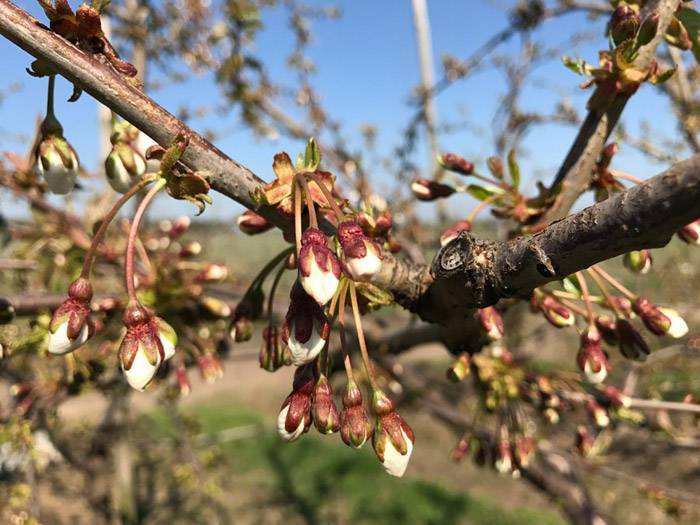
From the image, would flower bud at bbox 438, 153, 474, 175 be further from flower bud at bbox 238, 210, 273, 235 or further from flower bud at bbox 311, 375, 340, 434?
→ flower bud at bbox 311, 375, 340, 434

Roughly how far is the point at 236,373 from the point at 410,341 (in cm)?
931

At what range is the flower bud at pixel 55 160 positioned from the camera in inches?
29.8

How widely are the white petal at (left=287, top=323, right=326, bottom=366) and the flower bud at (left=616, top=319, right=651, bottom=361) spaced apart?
548 mm

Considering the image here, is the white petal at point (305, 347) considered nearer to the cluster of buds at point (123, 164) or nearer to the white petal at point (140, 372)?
the white petal at point (140, 372)

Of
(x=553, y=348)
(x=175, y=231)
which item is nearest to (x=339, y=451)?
(x=553, y=348)

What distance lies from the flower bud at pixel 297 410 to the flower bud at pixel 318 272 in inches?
6.0

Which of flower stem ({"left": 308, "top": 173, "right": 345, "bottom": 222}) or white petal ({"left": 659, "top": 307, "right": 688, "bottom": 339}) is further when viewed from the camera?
white petal ({"left": 659, "top": 307, "right": 688, "bottom": 339})

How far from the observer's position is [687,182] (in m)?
0.35

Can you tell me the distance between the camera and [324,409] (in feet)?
2.12

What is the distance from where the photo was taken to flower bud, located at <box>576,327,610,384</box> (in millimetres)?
866

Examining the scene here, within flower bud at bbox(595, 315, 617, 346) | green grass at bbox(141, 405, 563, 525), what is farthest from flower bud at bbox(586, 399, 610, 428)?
green grass at bbox(141, 405, 563, 525)

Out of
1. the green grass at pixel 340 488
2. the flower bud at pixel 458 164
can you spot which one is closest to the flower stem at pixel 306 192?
the flower bud at pixel 458 164

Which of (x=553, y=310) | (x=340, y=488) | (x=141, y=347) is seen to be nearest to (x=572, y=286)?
(x=553, y=310)

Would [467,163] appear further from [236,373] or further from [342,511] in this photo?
[236,373]
